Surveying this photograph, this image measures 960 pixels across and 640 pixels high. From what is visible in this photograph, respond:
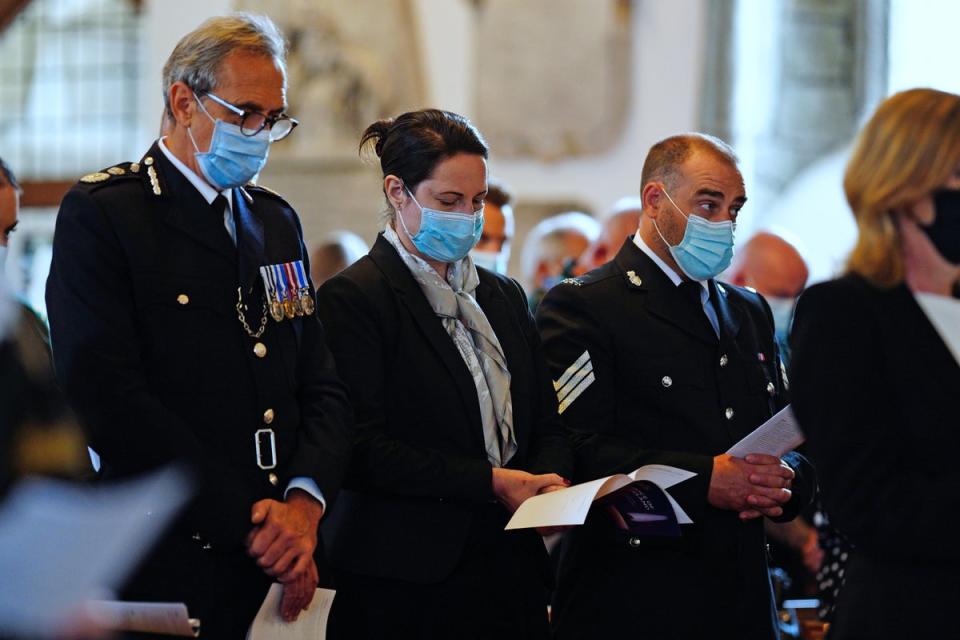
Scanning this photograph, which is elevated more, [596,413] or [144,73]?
[144,73]

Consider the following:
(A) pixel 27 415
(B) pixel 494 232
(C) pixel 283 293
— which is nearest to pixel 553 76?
(B) pixel 494 232

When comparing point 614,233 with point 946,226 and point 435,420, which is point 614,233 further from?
point 946,226

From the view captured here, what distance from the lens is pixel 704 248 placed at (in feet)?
10.1

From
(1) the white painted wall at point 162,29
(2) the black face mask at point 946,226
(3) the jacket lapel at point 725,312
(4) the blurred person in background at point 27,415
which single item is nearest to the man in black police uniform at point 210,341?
(4) the blurred person in background at point 27,415

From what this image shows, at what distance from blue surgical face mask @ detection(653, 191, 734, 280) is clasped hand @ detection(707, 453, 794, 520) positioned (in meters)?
0.47

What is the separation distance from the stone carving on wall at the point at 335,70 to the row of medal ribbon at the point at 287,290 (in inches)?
279

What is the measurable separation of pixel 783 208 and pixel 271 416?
6.40 meters

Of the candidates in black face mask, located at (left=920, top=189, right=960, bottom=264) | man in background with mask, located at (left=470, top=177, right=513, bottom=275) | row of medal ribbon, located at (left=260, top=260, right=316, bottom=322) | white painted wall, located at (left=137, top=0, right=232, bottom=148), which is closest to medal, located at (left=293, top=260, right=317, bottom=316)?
row of medal ribbon, located at (left=260, top=260, right=316, bottom=322)

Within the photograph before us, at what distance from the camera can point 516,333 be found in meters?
3.00

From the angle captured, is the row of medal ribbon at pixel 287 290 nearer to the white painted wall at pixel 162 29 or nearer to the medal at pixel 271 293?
the medal at pixel 271 293

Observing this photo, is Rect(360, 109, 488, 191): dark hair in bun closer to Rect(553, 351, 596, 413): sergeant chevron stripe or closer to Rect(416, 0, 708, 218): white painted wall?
Rect(553, 351, 596, 413): sergeant chevron stripe

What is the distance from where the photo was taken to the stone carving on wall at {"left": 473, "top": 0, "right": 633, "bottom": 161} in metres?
8.80

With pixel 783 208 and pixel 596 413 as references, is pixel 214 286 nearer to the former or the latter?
pixel 596 413

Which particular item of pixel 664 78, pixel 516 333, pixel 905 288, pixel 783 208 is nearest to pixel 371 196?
pixel 664 78
